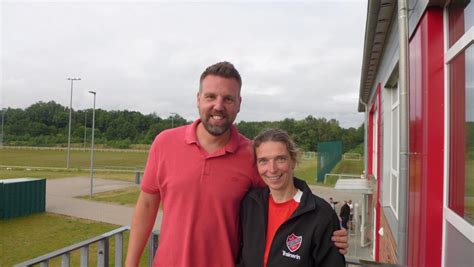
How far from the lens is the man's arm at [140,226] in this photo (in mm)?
2314

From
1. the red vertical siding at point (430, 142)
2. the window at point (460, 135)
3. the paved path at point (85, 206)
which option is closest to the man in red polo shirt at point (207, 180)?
the window at point (460, 135)

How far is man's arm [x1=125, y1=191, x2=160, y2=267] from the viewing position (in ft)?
7.59

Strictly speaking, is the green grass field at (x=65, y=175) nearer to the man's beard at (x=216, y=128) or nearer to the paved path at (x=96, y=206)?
the paved path at (x=96, y=206)

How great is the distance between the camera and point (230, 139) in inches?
90.3

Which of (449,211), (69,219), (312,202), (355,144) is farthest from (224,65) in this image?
(355,144)

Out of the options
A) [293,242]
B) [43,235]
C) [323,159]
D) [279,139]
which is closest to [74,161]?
[323,159]

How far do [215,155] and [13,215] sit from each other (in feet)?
53.3

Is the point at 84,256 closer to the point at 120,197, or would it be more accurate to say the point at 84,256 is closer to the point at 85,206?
the point at 85,206

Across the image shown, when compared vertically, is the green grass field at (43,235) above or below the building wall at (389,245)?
below

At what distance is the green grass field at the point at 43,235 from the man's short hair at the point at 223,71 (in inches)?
295

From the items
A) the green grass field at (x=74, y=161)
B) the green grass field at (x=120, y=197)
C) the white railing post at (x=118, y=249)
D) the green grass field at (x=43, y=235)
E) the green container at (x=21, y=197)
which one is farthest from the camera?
the green grass field at (x=74, y=161)

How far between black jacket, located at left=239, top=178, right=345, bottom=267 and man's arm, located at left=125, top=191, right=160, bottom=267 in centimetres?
68

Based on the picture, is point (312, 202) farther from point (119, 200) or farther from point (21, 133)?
point (21, 133)

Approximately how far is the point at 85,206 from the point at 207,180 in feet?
56.9
